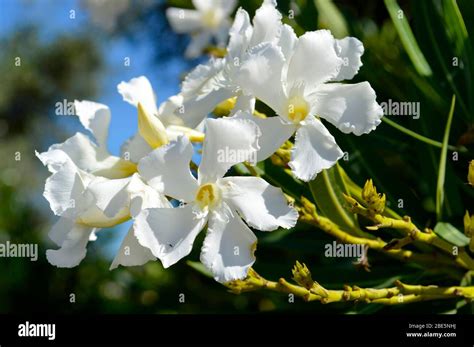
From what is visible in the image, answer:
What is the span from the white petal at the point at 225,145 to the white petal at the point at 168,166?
0.03m

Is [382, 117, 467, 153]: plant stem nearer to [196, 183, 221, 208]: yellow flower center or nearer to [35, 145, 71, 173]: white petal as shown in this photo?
[196, 183, 221, 208]: yellow flower center

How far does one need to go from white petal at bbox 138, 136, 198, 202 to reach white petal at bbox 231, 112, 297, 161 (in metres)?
0.09

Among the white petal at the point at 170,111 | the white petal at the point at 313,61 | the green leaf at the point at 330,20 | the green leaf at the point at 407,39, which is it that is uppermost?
the green leaf at the point at 330,20

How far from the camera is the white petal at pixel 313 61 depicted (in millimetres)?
941

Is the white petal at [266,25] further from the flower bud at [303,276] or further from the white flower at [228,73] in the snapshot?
the flower bud at [303,276]

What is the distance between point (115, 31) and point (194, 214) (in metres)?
5.31

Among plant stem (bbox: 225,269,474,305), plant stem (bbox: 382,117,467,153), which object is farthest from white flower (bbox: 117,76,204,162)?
plant stem (bbox: 382,117,467,153)

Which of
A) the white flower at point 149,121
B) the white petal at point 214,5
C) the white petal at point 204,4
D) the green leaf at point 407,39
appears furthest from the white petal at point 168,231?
the white petal at point 204,4

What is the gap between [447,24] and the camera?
1.33 m

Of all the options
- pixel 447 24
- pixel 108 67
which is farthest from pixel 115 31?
pixel 447 24

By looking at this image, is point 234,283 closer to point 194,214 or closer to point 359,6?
point 194,214

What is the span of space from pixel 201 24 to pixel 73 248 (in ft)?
4.06

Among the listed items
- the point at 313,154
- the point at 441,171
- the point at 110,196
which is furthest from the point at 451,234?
the point at 110,196

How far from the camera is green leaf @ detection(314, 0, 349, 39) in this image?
1491 mm
